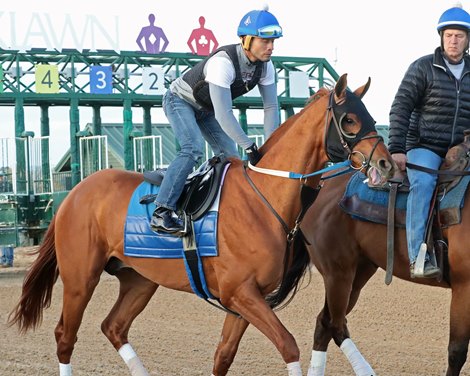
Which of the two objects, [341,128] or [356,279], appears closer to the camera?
[341,128]

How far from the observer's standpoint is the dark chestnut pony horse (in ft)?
16.8

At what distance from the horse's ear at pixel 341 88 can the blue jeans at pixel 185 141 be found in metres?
1.04

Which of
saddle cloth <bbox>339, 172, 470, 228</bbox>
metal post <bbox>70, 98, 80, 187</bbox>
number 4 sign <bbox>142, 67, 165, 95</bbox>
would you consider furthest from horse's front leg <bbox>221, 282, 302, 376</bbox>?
number 4 sign <bbox>142, 67, 165, 95</bbox>

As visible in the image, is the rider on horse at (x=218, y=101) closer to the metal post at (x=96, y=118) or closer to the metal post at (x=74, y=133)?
the metal post at (x=74, y=133)

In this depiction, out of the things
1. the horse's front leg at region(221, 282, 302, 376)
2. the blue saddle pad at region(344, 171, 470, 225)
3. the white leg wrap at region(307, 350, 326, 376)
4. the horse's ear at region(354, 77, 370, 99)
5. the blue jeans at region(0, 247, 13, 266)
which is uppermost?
the horse's ear at region(354, 77, 370, 99)

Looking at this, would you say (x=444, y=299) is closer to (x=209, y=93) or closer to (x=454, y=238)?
(x=454, y=238)

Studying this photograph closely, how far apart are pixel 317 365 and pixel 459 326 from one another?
3.74ft

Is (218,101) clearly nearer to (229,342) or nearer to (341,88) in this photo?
(341,88)

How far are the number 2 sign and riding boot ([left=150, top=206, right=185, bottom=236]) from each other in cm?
1700

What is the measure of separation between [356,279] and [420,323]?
2983mm

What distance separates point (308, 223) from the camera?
6.80 m

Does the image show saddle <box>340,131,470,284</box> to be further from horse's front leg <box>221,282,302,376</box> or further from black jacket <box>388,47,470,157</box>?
horse's front leg <box>221,282,302,376</box>

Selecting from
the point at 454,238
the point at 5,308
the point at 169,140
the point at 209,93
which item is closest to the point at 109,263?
the point at 209,93

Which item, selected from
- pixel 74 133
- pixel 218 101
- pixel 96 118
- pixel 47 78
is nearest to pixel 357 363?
pixel 218 101
